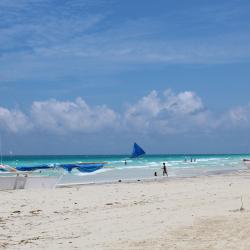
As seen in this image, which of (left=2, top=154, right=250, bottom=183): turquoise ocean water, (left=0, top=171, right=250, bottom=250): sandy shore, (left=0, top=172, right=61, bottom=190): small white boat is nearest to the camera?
(left=0, top=171, right=250, bottom=250): sandy shore

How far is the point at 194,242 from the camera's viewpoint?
309 inches

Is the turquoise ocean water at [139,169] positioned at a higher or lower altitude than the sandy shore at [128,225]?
higher

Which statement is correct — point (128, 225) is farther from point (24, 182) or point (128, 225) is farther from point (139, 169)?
point (139, 169)

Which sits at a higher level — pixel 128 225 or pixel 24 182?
pixel 24 182

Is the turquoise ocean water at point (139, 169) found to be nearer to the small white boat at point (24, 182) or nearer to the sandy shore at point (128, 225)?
the small white boat at point (24, 182)

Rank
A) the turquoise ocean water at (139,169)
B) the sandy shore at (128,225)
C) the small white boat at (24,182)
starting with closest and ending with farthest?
1. the sandy shore at (128,225)
2. the small white boat at (24,182)
3. the turquoise ocean water at (139,169)

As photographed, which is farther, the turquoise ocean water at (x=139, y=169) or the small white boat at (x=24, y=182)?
the turquoise ocean water at (x=139, y=169)

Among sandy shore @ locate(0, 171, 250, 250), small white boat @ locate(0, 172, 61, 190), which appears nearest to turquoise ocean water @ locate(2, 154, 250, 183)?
small white boat @ locate(0, 172, 61, 190)

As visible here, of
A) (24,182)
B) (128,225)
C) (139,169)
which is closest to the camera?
(128,225)

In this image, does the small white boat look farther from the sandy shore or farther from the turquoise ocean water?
the sandy shore

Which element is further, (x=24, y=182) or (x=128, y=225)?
(x=24, y=182)

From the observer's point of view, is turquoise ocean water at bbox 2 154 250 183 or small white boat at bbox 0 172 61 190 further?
turquoise ocean water at bbox 2 154 250 183

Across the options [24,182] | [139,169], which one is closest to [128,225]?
[24,182]

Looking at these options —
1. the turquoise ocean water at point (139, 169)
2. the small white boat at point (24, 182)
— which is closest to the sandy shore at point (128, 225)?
the small white boat at point (24, 182)
